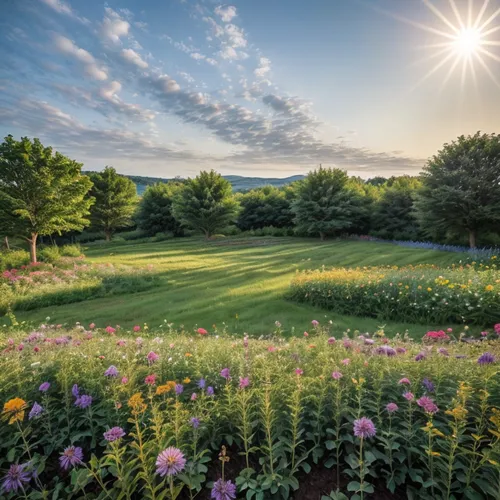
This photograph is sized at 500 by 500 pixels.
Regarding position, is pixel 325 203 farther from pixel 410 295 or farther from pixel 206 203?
pixel 410 295

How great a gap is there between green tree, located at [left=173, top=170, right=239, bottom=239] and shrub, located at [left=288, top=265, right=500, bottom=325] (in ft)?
64.6

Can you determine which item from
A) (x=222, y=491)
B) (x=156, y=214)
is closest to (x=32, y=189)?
(x=222, y=491)

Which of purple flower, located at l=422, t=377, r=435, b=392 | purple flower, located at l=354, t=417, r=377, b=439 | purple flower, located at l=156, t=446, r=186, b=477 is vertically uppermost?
purple flower, located at l=354, t=417, r=377, b=439

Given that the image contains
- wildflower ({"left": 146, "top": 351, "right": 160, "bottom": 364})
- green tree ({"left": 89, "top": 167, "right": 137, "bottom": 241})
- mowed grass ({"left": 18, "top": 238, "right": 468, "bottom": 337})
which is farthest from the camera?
green tree ({"left": 89, "top": 167, "right": 137, "bottom": 241})

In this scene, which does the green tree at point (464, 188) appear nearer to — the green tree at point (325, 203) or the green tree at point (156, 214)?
the green tree at point (325, 203)

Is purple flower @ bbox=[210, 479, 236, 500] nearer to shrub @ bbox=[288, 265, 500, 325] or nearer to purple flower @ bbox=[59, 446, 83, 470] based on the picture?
purple flower @ bbox=[59, 446, 83, 470]

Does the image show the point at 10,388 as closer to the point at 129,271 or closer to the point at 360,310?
the point at 360,310

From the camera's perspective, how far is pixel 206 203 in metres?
27.7

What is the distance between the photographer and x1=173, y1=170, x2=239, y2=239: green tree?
2798 centimetres

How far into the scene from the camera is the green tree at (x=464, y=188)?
48.5 ft

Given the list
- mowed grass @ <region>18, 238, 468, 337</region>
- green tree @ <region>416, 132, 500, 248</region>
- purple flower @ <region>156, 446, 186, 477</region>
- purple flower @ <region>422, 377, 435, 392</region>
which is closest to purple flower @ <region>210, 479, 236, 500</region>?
purple flower @ <region>156, 446, 186, 477</region>

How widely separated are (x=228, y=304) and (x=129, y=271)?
6711mm

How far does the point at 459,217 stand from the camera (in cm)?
1578

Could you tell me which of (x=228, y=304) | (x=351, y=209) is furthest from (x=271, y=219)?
(x=228, y=304)
